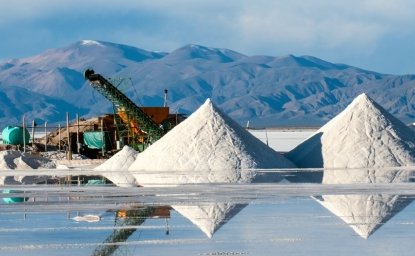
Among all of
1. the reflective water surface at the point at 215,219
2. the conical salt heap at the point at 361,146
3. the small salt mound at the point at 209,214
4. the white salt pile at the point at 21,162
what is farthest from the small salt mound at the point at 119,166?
the small salt mound at the point at 209,214

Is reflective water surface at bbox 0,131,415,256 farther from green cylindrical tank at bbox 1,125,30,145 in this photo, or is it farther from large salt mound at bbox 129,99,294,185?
green cylindrical tank at bbox 1,125,30,145

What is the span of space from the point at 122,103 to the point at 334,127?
8.14 m

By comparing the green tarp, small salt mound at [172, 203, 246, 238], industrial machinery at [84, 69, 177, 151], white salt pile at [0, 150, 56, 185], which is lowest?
white salt pile at [0, 150, 56, 185]

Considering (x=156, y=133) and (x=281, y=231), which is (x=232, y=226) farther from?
(x=156, y=133)

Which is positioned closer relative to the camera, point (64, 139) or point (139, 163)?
point (139, 163)

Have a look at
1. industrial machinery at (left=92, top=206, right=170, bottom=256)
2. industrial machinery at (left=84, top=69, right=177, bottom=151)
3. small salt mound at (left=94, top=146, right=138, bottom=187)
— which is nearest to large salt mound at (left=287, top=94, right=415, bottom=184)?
small salt mound at (left=94, top=146, right=138, bottom=187)

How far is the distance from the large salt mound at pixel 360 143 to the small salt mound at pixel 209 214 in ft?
29.6

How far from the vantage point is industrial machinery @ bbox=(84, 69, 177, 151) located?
105 ft

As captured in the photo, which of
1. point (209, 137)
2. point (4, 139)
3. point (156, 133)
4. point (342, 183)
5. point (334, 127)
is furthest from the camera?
point (4, 139)

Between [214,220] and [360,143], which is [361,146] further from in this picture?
[214,220]

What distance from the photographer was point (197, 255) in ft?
32.6

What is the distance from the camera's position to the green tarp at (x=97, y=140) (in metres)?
35.1

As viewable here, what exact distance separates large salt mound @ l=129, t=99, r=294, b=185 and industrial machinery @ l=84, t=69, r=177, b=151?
600cm

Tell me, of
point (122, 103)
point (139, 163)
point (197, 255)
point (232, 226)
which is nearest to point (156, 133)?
point (122, 103)
